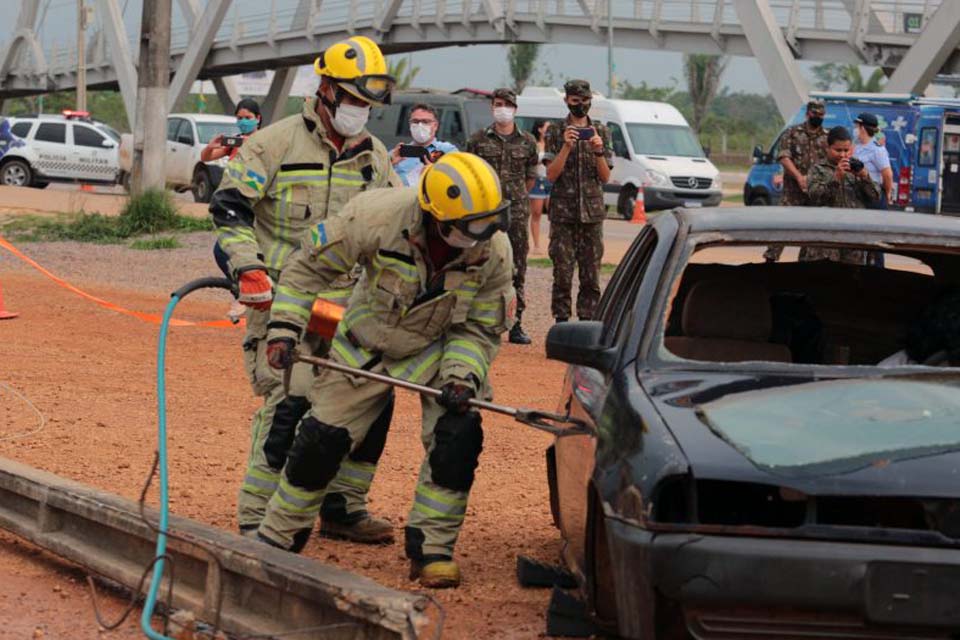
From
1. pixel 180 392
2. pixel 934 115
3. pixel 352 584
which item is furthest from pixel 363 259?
pixel 934 115

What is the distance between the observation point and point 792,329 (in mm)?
6254

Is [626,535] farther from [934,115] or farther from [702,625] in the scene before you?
[934,115]

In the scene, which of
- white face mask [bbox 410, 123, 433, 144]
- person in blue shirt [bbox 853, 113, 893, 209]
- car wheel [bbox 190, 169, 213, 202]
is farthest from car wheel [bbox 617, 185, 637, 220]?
white face mask [bbox 410, 123, 433, 144]

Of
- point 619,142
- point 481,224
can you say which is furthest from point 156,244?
point 481,224

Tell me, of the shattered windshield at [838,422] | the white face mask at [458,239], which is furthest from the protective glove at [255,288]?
the shattered windshield at [838,422]

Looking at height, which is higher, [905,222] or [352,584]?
[905,222]

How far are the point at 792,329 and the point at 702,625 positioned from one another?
209 cm

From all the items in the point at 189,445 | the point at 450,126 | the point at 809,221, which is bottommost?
the point at 189,445

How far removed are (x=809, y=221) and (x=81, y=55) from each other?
171ft

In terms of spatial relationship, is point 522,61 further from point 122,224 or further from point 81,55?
point 122,224

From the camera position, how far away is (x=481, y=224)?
230 inches

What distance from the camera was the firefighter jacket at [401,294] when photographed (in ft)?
19.8

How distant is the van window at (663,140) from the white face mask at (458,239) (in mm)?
26465

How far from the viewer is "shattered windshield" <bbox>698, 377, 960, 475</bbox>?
4.45 meters
